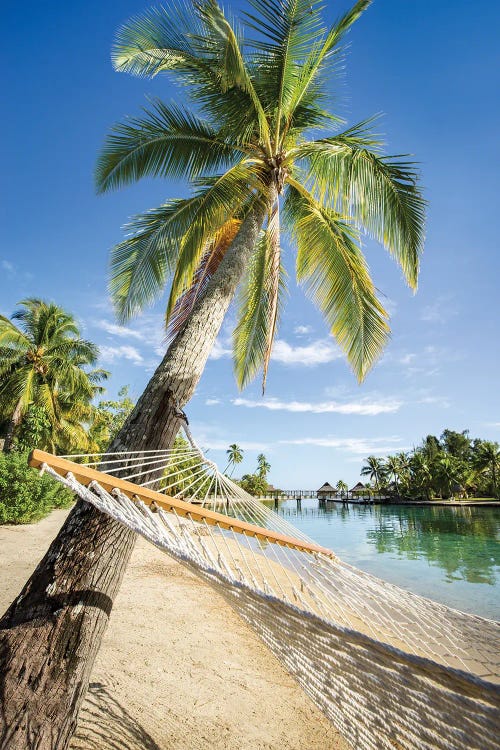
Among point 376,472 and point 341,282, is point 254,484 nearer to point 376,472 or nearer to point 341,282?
point 376,472

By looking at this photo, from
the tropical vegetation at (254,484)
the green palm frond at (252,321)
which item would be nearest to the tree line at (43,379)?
the green palm frond at (252,321)

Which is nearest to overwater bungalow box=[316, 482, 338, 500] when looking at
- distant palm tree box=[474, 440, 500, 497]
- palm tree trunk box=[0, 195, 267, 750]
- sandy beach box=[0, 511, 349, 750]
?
distant palm tree box=[474, 440, 500, 497]

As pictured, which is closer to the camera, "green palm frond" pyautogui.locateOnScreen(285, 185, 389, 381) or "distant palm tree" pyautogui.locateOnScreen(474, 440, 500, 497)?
"green palm frond" pyautogui.locateOnScreen(285, 185, 389, 381)

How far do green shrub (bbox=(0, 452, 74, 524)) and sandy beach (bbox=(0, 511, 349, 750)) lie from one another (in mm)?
3462

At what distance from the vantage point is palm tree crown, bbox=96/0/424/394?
2879 mm

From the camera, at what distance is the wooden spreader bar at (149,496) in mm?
1238

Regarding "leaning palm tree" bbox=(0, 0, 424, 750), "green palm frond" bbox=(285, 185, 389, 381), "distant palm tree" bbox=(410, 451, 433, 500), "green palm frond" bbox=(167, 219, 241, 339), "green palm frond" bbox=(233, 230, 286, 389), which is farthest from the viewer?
"distant palm tree" bbox=(410, 451, 433, 500)

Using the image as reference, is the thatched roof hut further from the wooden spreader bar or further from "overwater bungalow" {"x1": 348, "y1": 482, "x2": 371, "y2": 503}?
the wooden spreader bar

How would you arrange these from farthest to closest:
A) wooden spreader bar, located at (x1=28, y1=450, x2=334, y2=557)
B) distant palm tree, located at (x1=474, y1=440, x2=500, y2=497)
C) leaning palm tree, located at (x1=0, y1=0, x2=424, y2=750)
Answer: distant palm tree, located at (x1=474, y1=440, x2=500, y2=497), leaning palm tree, located at (x1=0, y1=0, x2=424, y2=750), wooden spreader bar, located at (x1=28, y1=450, x2=334, y2=557)

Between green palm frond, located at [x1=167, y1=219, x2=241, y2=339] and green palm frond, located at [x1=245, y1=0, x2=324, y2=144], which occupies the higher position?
green palm frond, located at [x1=245, y1=0, x2=324, y2=144]

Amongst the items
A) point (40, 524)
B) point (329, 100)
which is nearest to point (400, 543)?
point (40, 524)

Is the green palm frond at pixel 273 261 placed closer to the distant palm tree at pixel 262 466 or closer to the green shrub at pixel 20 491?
the green shrub at pixel 20 491

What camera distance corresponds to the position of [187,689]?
2121 mm

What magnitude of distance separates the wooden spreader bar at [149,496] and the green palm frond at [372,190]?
249cm
